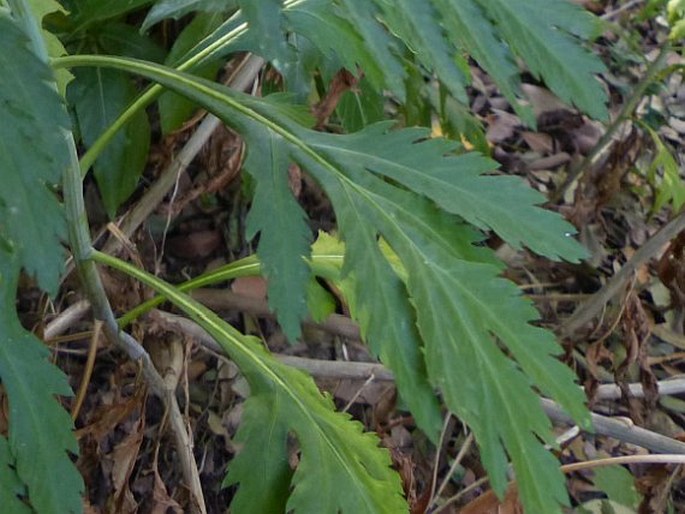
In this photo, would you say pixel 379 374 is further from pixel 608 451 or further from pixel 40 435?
pixel 40 435

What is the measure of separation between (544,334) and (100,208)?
2.97 feet

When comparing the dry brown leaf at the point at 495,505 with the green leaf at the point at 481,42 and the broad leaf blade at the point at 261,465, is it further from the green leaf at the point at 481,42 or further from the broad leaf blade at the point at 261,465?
the green leaf at the point at 481,42

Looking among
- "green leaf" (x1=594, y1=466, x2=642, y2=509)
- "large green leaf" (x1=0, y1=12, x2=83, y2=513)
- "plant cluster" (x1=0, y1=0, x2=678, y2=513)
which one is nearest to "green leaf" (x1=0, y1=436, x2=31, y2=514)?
"plant cluster" (x1=0, y1=0, x2=678, y2=513)

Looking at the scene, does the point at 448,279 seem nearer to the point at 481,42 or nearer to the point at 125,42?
the point at 481,42

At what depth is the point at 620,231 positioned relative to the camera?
182 cm

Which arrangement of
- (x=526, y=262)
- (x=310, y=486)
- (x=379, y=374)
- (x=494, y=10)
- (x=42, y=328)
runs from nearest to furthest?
1. (x=494, y=10)
2. (x=310, y=486)
3. (x=42, y=328)
4. (x=379, y=374)
5. (x=526, y=262)

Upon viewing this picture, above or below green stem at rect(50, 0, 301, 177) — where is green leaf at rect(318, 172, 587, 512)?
below

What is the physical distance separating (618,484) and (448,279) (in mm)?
840

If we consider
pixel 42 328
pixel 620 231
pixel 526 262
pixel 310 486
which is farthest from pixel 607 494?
pixel 42 328

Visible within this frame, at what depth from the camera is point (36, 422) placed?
0.72 m

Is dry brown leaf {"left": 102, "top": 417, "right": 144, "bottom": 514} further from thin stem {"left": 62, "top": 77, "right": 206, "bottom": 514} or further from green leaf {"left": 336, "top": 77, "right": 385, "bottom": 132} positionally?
green leaf {"left": 336, "top": 77, "right": 385, "bottom": 132}

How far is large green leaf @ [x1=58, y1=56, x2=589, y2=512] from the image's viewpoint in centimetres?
76

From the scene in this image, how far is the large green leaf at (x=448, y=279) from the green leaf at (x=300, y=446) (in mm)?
175

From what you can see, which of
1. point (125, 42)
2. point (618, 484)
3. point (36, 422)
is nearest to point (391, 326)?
point (36, 422)
